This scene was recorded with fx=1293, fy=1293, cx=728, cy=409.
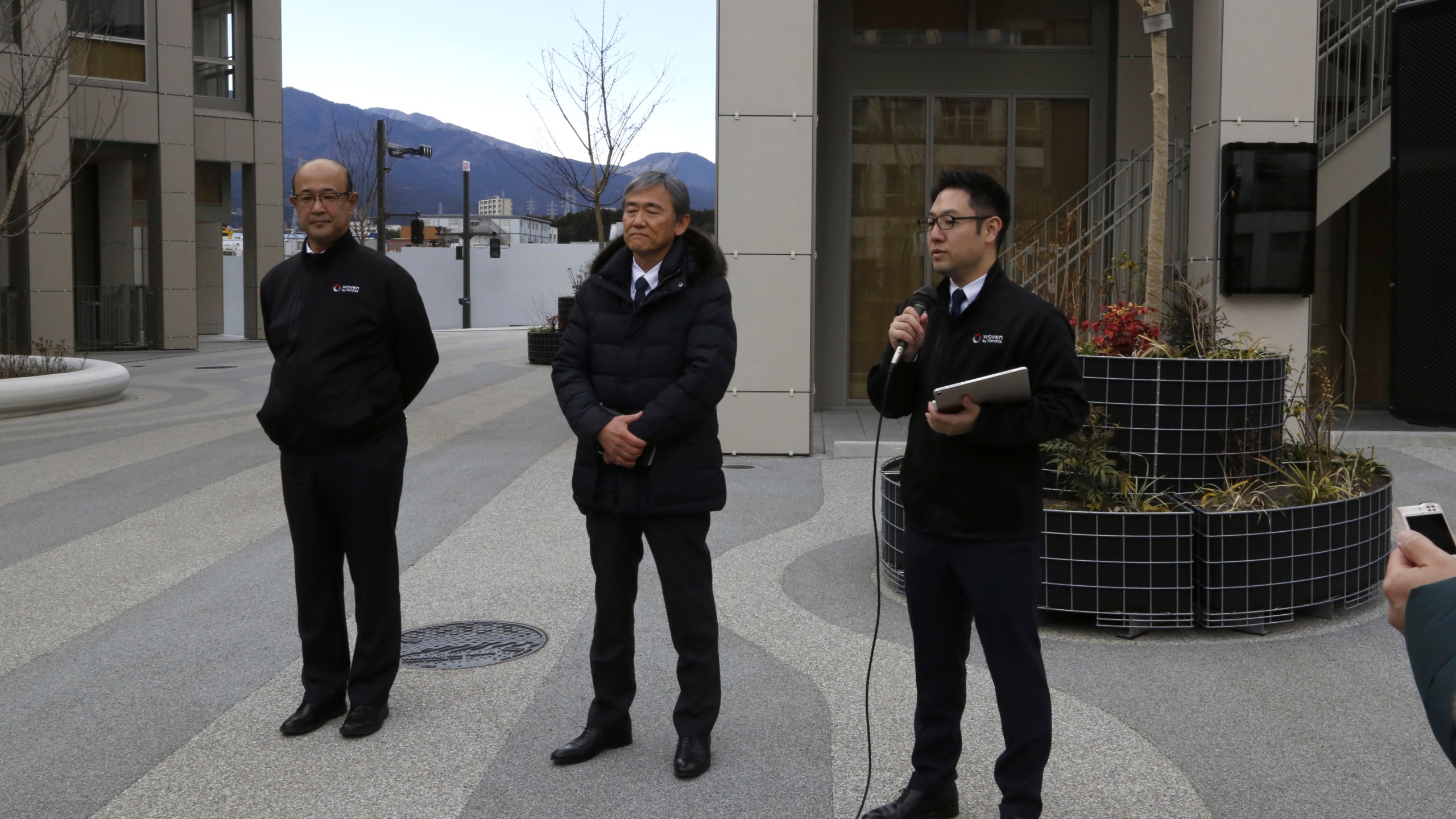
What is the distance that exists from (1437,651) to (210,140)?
3214 centimetres

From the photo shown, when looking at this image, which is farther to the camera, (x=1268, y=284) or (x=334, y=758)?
(x=1268, y=284)

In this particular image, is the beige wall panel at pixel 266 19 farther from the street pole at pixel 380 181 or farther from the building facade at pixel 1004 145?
the building facade at pixel 1004 145

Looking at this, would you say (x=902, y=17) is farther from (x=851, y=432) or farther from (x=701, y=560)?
(x=701, y=560)

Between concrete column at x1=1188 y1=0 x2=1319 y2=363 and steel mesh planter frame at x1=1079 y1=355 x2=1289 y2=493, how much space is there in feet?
15.8

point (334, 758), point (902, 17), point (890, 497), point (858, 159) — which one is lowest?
point (334, 758)

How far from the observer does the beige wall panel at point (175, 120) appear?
2698 centimetres

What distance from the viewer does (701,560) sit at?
Result: 174 inches

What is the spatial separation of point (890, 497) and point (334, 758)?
3.30 meters

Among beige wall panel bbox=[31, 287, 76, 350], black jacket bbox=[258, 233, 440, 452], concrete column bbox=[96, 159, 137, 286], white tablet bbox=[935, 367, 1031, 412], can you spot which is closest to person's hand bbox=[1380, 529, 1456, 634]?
white tablet bbox=[935, 367, 1031, 412]

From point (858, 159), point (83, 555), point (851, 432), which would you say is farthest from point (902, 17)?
point (83, 555)

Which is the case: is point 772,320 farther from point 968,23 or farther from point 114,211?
point 114,211

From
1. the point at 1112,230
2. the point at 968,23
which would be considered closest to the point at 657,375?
the point at 1112,230

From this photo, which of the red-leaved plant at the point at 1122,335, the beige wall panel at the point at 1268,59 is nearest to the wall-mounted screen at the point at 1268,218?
the beige wall panel at the point at 1268,59

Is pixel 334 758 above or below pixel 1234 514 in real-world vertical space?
below
